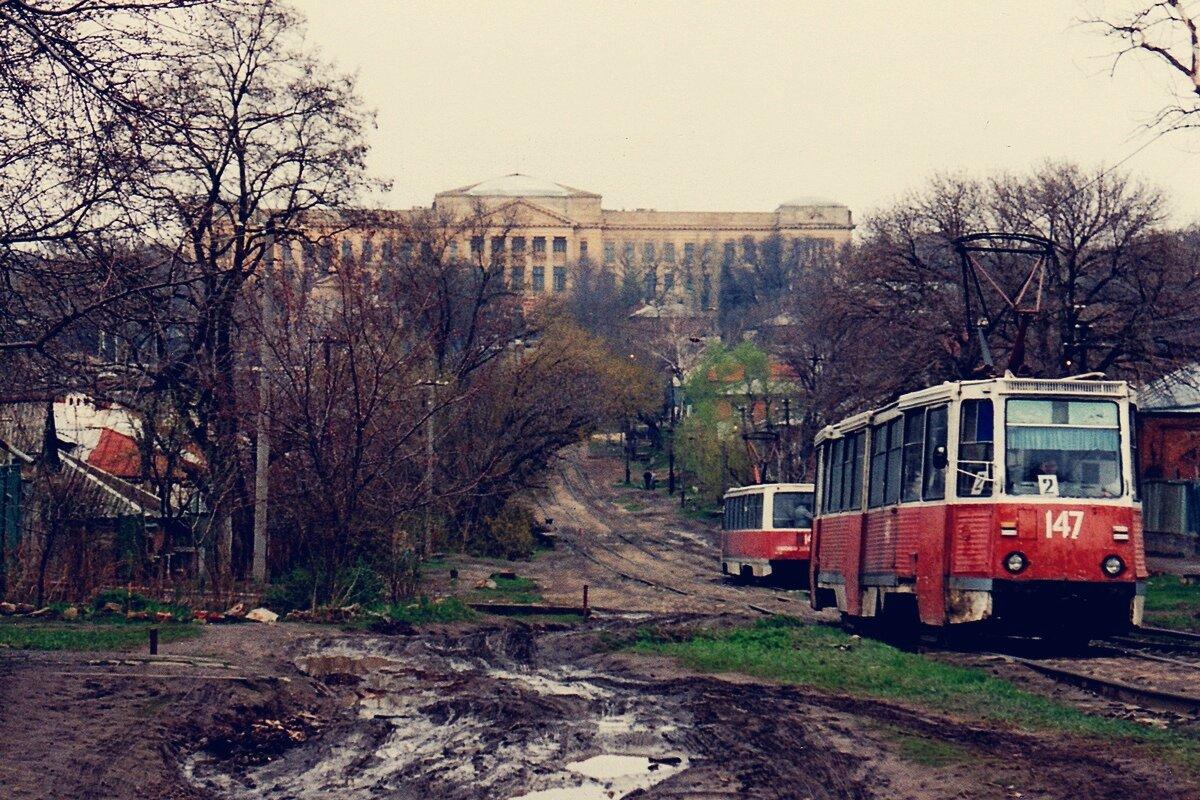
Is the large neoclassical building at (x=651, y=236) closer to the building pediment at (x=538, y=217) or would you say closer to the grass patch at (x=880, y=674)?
the building pediment at (x=538, y=217)

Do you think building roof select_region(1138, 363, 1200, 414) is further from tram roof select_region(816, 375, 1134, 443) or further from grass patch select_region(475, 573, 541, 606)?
tram roof select_region(816, 375, 1134, 443)

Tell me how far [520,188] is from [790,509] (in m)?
120

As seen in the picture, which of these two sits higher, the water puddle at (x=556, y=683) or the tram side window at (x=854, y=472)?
the tram side window at (x=854, y=472)

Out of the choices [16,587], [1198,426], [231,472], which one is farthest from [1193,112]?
[1198,426]

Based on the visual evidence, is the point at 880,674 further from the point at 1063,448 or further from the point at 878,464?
the point at 878,464

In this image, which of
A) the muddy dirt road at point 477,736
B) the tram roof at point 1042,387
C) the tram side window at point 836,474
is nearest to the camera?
the muddy dirt road at point 477,736

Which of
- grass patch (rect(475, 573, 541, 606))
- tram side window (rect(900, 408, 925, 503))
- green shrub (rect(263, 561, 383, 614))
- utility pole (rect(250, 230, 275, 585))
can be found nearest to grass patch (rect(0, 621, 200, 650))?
green shrub (rect(263, 561, 383, 614))

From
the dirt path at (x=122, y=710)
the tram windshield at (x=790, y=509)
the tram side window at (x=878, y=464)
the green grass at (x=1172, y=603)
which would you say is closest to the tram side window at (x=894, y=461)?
the tram side window at (x=878, y=464)

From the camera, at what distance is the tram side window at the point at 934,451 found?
17547mm

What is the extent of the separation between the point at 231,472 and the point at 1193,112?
19.3 metres

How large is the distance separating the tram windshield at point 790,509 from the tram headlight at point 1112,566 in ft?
80.5

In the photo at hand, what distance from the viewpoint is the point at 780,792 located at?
10.7m

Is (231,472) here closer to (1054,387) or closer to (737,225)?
(1054,387)

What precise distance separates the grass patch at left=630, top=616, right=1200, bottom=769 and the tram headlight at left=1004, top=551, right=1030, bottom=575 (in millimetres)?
1253
